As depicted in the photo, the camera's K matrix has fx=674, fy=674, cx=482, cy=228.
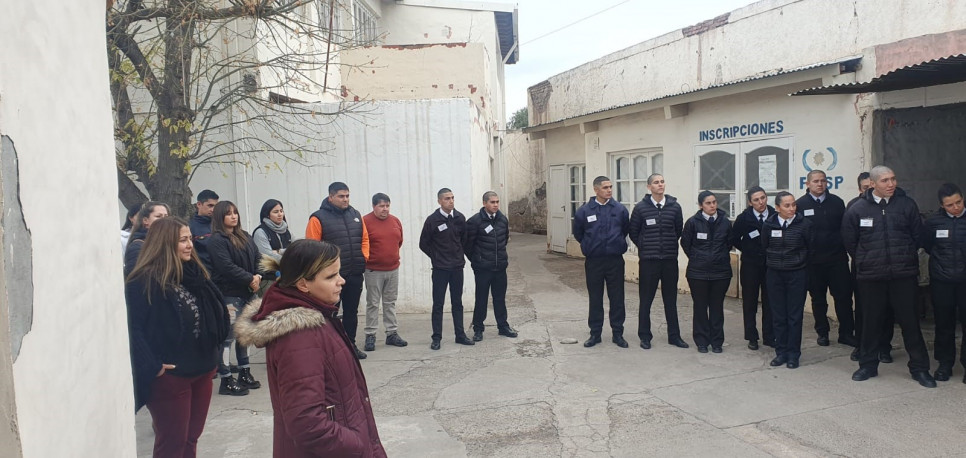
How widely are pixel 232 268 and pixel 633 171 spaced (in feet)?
25.6

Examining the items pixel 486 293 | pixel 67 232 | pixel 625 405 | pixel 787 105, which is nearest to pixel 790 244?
pixel 625 405

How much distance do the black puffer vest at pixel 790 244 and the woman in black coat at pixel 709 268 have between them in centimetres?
58

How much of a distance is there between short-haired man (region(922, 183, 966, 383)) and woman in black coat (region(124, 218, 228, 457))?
18.9ft

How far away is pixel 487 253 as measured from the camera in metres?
7.68

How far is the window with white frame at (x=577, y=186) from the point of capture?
48.3 feet

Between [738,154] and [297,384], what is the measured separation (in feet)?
27.9

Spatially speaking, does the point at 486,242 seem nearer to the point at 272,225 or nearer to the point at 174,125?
the point at 272,225

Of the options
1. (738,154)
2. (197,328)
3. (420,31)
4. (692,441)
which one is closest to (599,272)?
(692,441)

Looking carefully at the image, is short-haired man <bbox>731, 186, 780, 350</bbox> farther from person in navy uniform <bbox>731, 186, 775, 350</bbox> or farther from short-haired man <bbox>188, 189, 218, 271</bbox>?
short-haired man <bbox>188, 189, 218, 271</bbox>

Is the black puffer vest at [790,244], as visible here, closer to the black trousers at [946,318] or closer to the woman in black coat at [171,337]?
the black trousers at [946,318]

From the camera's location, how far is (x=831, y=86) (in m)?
7.18

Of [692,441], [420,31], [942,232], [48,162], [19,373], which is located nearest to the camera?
[19,373]

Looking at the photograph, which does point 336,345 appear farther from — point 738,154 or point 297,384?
point 738,154

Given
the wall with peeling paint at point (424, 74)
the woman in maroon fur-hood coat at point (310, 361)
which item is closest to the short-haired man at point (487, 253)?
the woman in maroon fur-hood coat at point (310, 361)
